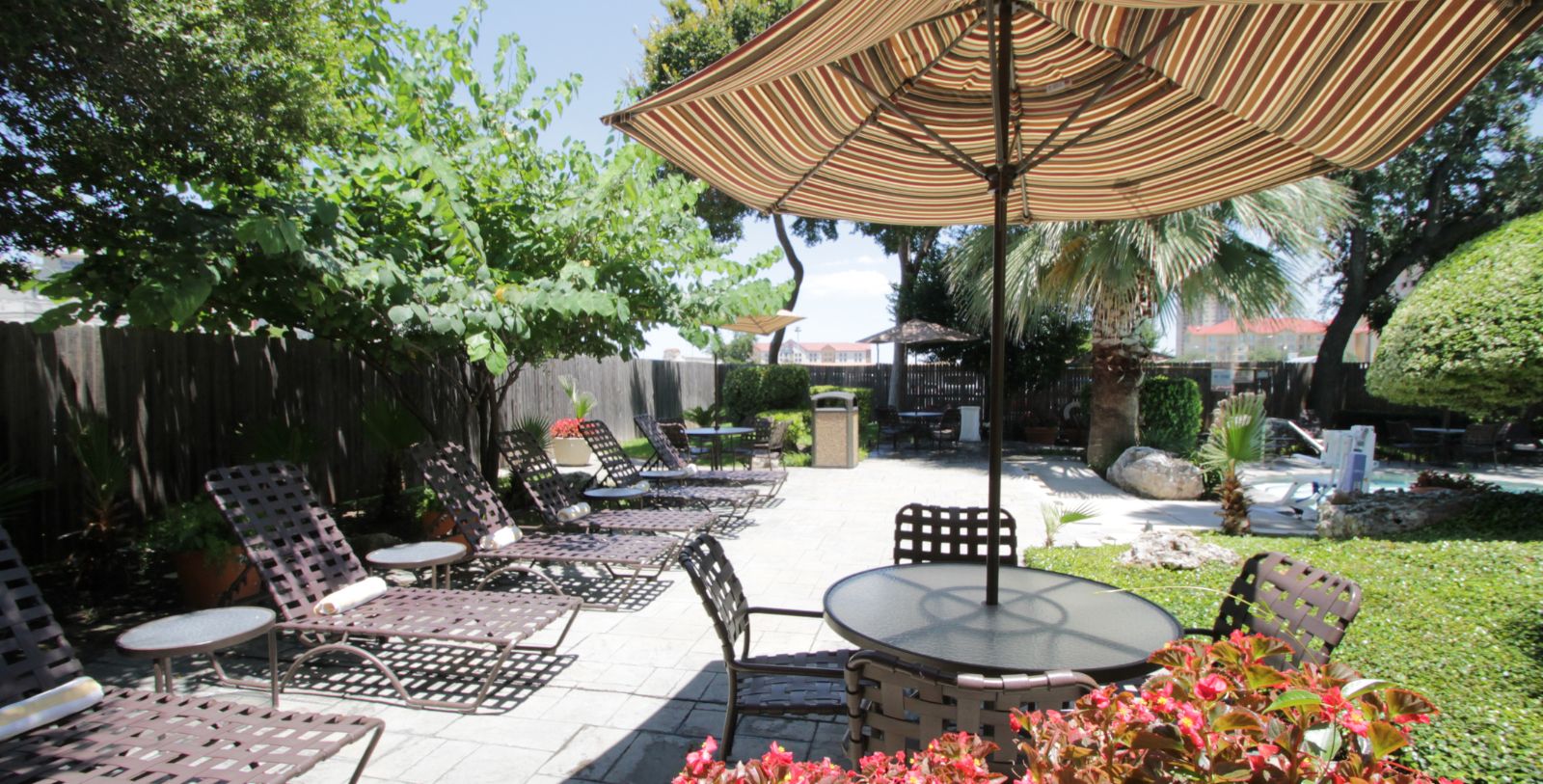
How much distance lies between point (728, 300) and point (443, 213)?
2.56 meters

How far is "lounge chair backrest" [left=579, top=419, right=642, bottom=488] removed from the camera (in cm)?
783

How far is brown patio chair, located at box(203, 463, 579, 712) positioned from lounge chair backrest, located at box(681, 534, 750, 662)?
106cm

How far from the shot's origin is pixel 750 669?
244cm

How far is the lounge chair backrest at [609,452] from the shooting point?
7.83 meters

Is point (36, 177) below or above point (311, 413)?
above

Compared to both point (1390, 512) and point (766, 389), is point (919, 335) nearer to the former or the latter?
point (766, 389)

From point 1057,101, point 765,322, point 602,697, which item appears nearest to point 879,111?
point 1057,101

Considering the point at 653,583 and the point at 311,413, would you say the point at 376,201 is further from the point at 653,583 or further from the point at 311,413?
the point at 653,583

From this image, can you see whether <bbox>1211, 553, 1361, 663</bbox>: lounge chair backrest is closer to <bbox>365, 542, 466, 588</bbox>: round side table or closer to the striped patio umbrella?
the striped patio umbrella

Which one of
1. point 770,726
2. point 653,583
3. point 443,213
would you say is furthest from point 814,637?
point 443,213

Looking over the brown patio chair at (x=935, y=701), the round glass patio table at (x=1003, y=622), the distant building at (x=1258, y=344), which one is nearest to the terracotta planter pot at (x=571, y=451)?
the round glass patio table at (x=1003, y=622)

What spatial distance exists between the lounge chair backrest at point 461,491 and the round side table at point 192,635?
1.77m

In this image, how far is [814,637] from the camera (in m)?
4.05

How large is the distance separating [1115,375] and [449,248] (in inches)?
371
